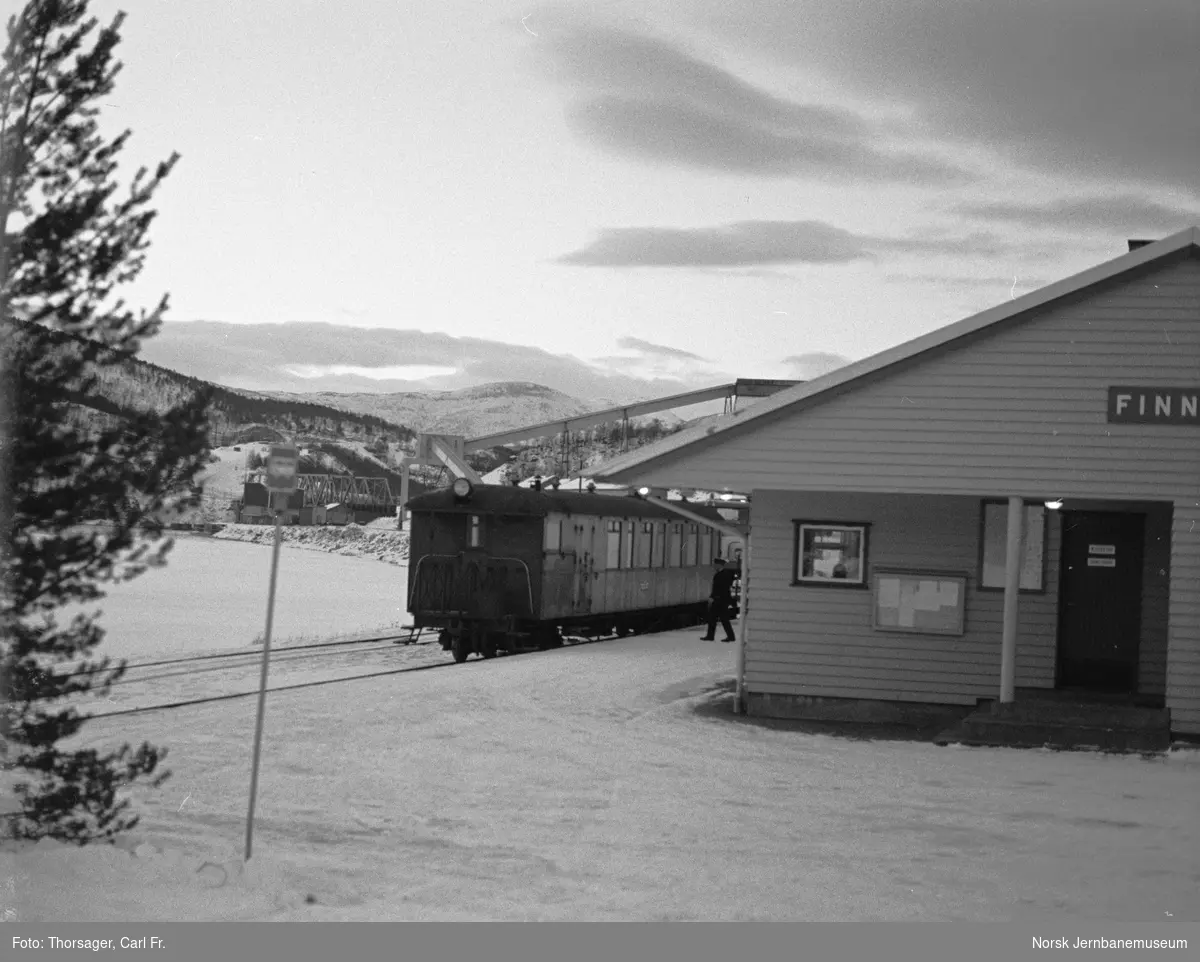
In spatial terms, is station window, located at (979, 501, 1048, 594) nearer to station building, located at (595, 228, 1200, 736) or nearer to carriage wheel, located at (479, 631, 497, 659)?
station building, located at (595, 228, 1200, 736)

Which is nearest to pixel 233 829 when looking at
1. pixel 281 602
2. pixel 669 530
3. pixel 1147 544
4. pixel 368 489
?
pixel 1147 544

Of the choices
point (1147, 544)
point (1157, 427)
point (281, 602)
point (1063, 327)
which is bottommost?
point (281, 602)

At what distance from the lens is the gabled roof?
1469 centimetres

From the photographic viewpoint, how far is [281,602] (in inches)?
1660

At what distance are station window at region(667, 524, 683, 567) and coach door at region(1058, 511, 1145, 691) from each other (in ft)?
56.1

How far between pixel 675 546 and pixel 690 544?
1440 millimetres

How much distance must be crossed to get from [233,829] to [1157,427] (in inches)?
395

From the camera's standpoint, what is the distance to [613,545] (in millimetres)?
28859

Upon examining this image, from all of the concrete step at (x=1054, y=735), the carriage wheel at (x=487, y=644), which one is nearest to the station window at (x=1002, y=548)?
the concrete step at (x=1054, y=735)

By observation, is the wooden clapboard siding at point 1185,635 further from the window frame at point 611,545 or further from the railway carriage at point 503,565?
the window frame at point 611,545

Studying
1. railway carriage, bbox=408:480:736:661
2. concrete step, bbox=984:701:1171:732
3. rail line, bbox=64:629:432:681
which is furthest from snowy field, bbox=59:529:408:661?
concrete step, bbox=984:701:1171:732

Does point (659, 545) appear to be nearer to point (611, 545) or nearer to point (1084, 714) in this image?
point (611, 545)

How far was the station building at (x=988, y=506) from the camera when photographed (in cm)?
1491

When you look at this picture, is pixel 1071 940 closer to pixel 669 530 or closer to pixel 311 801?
pixel 311 801
